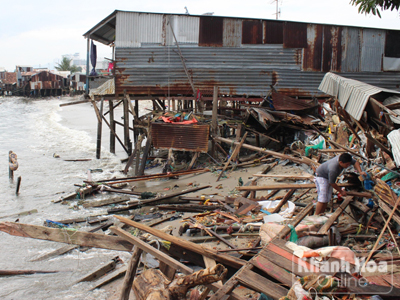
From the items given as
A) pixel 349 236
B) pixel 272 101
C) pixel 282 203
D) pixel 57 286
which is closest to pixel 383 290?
pixel 349 236

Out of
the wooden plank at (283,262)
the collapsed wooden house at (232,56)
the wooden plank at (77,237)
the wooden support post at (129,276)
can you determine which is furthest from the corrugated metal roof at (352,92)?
the collapsed wooden house at (232,56)

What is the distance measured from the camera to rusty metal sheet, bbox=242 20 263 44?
55.6ft

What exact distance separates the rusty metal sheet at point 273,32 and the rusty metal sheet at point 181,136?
654cm

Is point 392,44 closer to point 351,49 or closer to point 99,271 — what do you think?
point 351,49

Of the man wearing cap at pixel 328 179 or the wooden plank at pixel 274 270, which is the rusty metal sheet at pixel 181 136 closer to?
the man wearing cap at pixel 328 179

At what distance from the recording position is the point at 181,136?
13727 mm

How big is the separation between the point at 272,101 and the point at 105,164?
27.8ft

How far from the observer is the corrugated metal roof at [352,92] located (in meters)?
6.99

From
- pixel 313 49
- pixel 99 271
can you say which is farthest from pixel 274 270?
pixel 313 49

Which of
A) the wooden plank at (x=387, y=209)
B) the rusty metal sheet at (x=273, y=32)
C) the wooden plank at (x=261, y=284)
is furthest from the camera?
the rusty metal sheet at (x=273, y=32)

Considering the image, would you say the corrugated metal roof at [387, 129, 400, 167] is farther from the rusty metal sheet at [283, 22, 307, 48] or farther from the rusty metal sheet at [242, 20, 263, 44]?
the rusty metal sheet at [283, 22, 307, 48]

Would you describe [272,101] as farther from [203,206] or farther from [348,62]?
[203,206]

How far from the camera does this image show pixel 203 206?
9086 millimetres

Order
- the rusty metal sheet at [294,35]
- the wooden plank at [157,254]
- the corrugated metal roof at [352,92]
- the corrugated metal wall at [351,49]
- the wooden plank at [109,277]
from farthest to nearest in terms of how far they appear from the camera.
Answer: the corrugated metal wall at [351,49]
the rusty metal sheet at [294,35]
the corrugated metal roof at [352,92]
the wooden plank at [109,277]
the wooden plank at [157,254]
